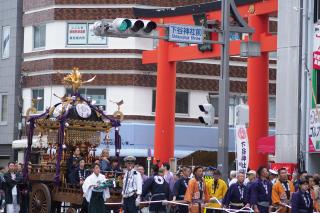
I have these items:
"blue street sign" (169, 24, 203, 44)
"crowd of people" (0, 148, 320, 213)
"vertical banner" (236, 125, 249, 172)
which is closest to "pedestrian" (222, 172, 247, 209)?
"crowd of people" (0, 148, 320, 213)

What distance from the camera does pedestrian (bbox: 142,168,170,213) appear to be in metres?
25.1

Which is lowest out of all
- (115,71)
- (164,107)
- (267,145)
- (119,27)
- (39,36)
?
(267,145)

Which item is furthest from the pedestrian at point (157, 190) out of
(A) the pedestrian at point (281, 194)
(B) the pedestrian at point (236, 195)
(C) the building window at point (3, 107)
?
(C) the building window at point (3, 107)

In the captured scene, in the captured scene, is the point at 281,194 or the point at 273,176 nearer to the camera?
the point at 281,194

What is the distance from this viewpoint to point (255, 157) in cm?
3569

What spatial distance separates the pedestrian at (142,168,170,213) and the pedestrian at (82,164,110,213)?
3.66 feet

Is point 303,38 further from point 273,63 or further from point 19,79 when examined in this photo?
point 19,79

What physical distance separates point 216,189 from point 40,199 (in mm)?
6237

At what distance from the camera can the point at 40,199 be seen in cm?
2791

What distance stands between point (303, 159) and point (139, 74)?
1811cm

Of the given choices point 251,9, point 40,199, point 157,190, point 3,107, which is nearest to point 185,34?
point 157,190

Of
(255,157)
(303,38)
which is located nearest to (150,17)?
(255,157)

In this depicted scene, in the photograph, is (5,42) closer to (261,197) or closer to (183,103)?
(183,103)

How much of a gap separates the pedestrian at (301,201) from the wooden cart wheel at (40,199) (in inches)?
361
